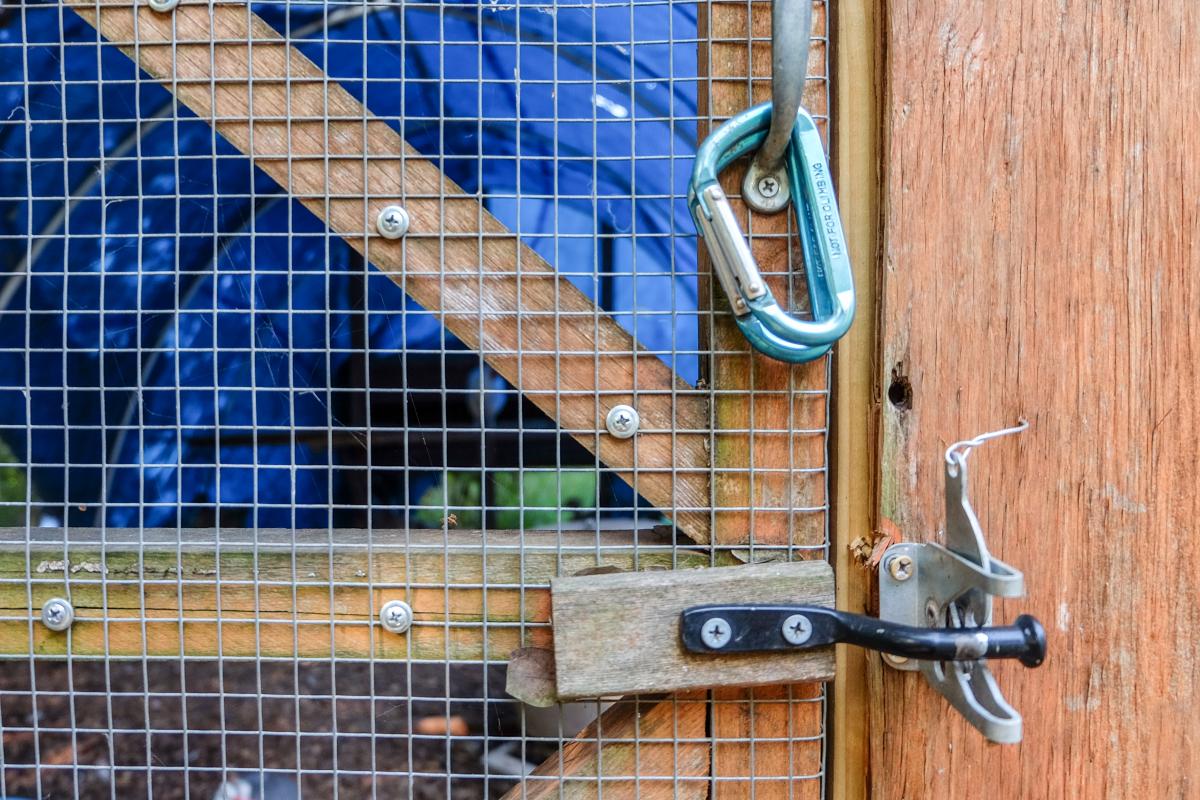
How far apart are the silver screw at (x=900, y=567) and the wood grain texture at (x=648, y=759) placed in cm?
25

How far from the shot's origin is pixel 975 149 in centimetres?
89

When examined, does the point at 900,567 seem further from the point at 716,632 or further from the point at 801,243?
the point at 801,243

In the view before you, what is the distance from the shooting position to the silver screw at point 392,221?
33.7 inches

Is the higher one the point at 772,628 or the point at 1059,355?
the point at 1059,355

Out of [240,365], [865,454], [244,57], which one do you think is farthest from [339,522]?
[865,454]

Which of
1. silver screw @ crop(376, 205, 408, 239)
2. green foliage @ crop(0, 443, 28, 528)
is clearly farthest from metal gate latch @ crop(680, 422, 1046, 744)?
green foliage @ crop(0, 443, 28, 528)

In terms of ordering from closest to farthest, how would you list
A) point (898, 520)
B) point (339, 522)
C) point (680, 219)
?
point (898, 520)
point (680, 219)
point (339, 522)

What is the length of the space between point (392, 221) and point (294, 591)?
1.32 ft

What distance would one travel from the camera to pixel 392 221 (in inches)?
33.7

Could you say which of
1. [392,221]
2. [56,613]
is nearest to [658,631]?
[392,221]

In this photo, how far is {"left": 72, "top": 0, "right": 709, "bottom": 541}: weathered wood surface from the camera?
863mm

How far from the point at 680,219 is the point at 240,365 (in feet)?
2.80

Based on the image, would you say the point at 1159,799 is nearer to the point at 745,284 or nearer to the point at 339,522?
the point at 745,284

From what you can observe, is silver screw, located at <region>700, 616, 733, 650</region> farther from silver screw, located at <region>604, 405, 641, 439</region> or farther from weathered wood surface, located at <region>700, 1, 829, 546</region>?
silver screw, located at <region>604, 405, 641, 439</region>
